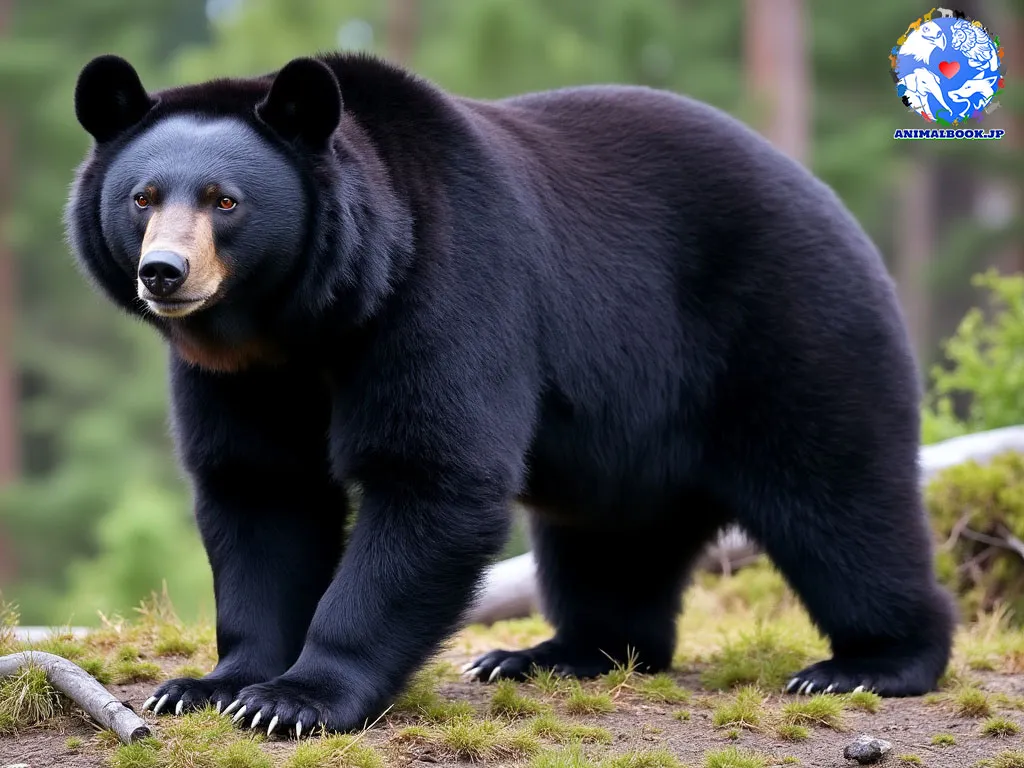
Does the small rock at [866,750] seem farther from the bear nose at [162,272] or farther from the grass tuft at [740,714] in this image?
the bear nose at [162,272]

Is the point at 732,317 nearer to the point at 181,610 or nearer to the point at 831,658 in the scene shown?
the point at 831,658

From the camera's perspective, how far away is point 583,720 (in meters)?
5.15

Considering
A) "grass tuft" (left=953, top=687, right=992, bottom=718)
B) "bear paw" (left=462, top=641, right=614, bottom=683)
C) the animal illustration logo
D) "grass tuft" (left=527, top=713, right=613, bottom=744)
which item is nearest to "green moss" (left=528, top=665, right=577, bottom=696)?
"bear paw" (left=462, top=641, right=614, bottom=683)

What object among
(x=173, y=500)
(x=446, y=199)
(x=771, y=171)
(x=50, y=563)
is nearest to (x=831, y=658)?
(x=771, y=171)

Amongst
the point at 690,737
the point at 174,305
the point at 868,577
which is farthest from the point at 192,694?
the point at 868,577

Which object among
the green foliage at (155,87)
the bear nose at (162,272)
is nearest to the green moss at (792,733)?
the bear nose at (162,272)

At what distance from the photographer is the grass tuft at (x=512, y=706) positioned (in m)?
5.11

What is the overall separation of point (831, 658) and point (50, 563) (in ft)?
64.7

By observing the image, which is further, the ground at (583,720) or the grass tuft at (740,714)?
the grass tuft at (740,714)

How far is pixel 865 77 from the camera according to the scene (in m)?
23.5

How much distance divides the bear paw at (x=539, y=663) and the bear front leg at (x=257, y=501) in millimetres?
938

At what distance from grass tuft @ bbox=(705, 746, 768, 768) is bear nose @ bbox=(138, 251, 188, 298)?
89.2 inches

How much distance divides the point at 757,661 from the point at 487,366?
2.09 m

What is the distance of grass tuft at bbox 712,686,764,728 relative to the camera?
5089 millimetres
